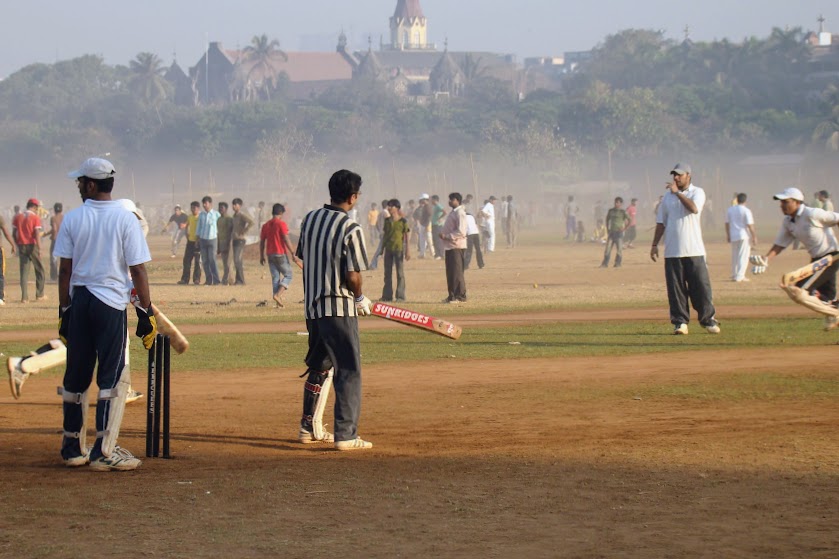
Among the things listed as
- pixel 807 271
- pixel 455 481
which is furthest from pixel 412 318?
pixel 807 271

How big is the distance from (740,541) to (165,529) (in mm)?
2929

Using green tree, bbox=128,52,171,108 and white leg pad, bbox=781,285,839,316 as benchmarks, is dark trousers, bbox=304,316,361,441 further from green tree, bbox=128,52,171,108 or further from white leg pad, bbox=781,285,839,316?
green tree, bbox=128,52,171,108

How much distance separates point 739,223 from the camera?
27.4m

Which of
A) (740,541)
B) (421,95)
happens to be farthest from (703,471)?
(421,95)

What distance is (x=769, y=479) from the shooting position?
8039 millimetres

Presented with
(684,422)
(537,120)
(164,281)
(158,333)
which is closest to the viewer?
(158,333)

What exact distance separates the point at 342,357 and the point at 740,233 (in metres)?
19.9

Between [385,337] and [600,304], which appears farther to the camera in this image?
[600,304]

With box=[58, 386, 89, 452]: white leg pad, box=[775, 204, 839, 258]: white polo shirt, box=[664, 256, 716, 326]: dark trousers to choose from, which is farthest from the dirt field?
box=[664, 256, 716, 326]: dark trousers

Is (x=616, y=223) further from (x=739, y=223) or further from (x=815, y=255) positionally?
(x=815, y=255)

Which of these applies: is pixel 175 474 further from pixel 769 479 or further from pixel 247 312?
pixel 247 312

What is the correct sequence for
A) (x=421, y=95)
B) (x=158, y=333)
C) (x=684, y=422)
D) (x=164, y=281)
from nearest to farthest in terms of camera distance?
(x=158, y=333) < (x=684, y=422) < (x=164, y=281) < (x=421, y=95)

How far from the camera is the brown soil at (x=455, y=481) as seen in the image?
6.58m

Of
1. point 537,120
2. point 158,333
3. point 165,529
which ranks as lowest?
point 165,529
